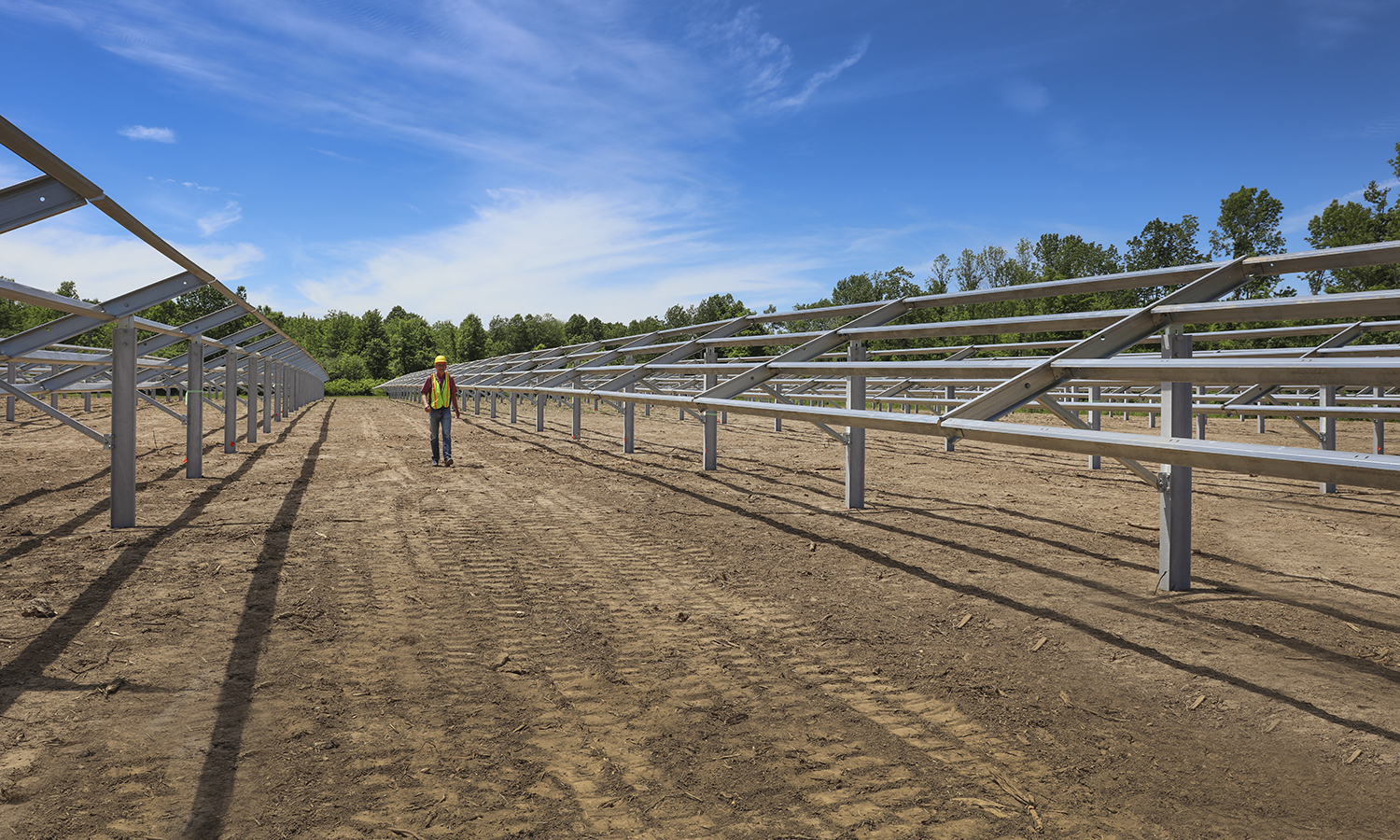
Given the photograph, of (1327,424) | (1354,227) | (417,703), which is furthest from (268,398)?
(1354,227)

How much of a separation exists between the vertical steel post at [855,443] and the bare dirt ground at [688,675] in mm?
282

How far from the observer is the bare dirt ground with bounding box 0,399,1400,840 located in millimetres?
2607

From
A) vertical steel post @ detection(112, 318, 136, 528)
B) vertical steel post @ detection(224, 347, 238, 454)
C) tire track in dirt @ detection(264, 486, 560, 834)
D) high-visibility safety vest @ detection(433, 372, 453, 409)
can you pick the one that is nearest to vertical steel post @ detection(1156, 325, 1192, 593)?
tire track in dirt @ detection(264, 486, 560, 834)

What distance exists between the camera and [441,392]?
1162 centimetres

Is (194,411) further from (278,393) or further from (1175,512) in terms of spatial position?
(278,393)

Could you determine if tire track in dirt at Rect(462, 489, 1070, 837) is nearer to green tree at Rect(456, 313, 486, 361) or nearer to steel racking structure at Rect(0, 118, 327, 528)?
steel racking structure at Rect(0, 118, 327, 528)

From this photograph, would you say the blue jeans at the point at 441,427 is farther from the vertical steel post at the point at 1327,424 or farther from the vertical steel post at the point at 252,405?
the vertical steel post at the point at 1327,424

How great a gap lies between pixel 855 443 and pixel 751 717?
514cm

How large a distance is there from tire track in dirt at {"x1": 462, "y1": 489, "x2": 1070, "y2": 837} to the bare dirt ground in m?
0.02

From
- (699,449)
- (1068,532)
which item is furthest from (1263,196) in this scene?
(1068,532)

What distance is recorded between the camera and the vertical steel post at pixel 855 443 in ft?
26.0

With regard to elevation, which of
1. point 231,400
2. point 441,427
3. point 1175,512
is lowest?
point 1175,512

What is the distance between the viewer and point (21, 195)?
4129 mm

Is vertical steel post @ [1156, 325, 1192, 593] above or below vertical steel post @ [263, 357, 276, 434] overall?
below
